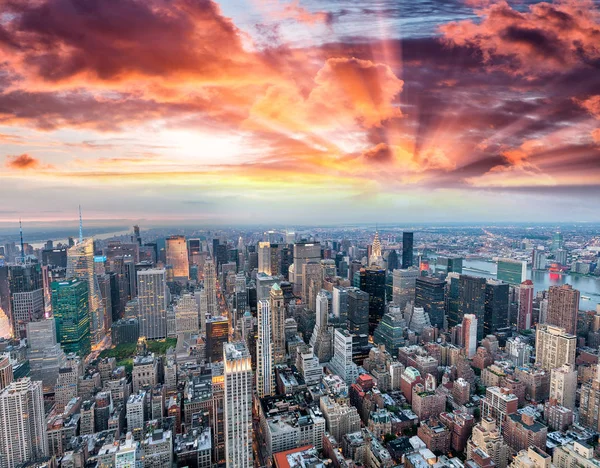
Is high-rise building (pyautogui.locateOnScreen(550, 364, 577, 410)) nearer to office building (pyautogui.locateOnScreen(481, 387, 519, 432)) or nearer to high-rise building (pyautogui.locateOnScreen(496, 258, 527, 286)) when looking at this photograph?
office building (pyautogui.locateOnScreen(481, 387, 519, 432))

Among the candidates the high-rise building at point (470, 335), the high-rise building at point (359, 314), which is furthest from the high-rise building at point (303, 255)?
the high-rise building at point (470, 335)

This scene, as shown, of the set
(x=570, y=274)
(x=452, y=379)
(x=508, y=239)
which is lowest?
(x=452, y=379)

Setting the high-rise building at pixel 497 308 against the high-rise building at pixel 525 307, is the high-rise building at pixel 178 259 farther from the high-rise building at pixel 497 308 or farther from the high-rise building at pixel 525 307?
the high-rise building at pixel 525 307

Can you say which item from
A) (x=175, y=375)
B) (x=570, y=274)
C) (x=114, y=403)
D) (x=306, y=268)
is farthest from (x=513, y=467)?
(x=570, y=274)

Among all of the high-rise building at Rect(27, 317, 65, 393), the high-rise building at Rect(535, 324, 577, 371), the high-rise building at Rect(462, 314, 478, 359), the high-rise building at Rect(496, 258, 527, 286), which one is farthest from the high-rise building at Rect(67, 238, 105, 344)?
the high-rise building at Rect(496, 258, 527, 286)

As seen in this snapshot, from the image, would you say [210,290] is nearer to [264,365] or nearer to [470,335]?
[264,365]

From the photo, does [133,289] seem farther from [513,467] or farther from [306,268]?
[513,467]
